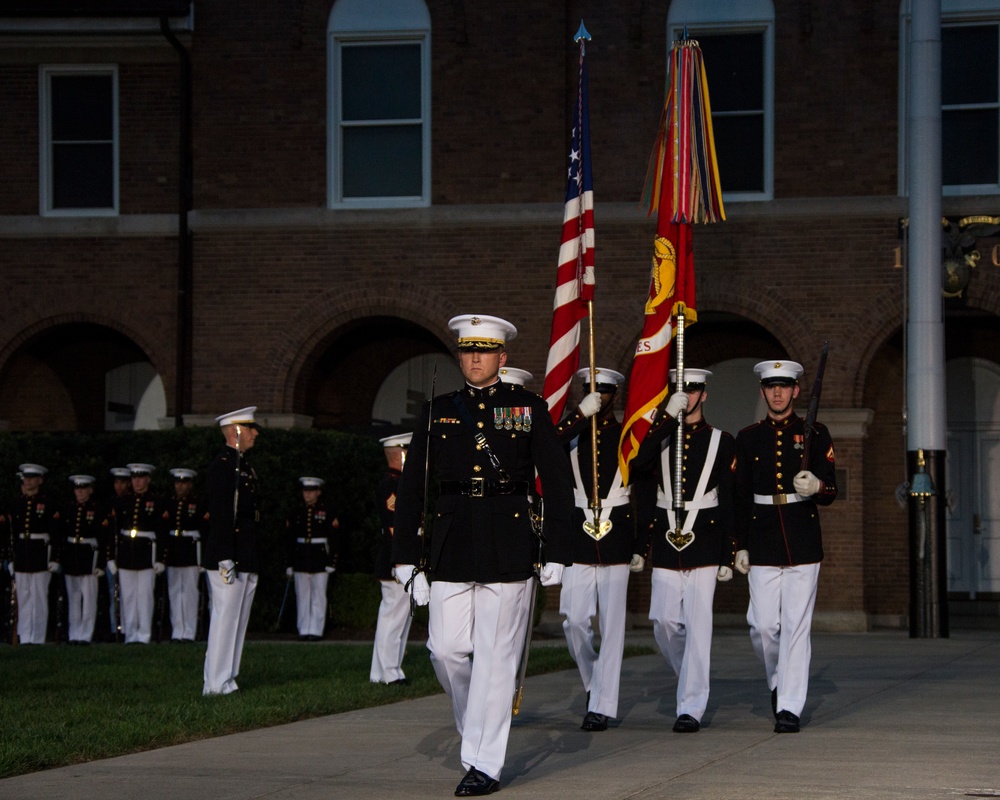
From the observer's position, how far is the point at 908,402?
18.2m

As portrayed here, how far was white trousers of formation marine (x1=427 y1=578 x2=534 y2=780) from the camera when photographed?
752 centimetres

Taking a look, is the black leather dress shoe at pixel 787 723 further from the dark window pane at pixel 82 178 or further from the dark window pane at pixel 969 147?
the dark window pane at pixel 82 178

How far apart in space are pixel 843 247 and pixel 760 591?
11.1 meters

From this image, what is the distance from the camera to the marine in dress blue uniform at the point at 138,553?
63.9 ft

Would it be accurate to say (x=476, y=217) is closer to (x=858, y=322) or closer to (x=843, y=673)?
(x=858, y=322)

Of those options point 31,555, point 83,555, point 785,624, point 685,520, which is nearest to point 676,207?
point 685,520

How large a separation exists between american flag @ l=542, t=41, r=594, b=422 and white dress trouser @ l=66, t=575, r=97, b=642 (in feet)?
33.1

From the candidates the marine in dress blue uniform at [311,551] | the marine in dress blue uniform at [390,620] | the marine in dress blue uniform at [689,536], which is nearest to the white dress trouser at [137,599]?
the marine in dress blue uniform at [311,551]

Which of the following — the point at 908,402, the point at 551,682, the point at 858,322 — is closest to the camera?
the point at 551,682

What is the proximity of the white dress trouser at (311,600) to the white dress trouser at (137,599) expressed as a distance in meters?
1.76

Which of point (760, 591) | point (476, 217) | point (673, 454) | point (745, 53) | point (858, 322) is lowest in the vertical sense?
point (760, 591)

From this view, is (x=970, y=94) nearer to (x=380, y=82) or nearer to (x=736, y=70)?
(x=736, y=70)

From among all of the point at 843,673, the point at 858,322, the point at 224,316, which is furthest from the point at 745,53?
the point at 843,673

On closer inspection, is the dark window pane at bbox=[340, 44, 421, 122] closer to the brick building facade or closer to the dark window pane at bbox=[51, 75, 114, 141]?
the brick building facade
